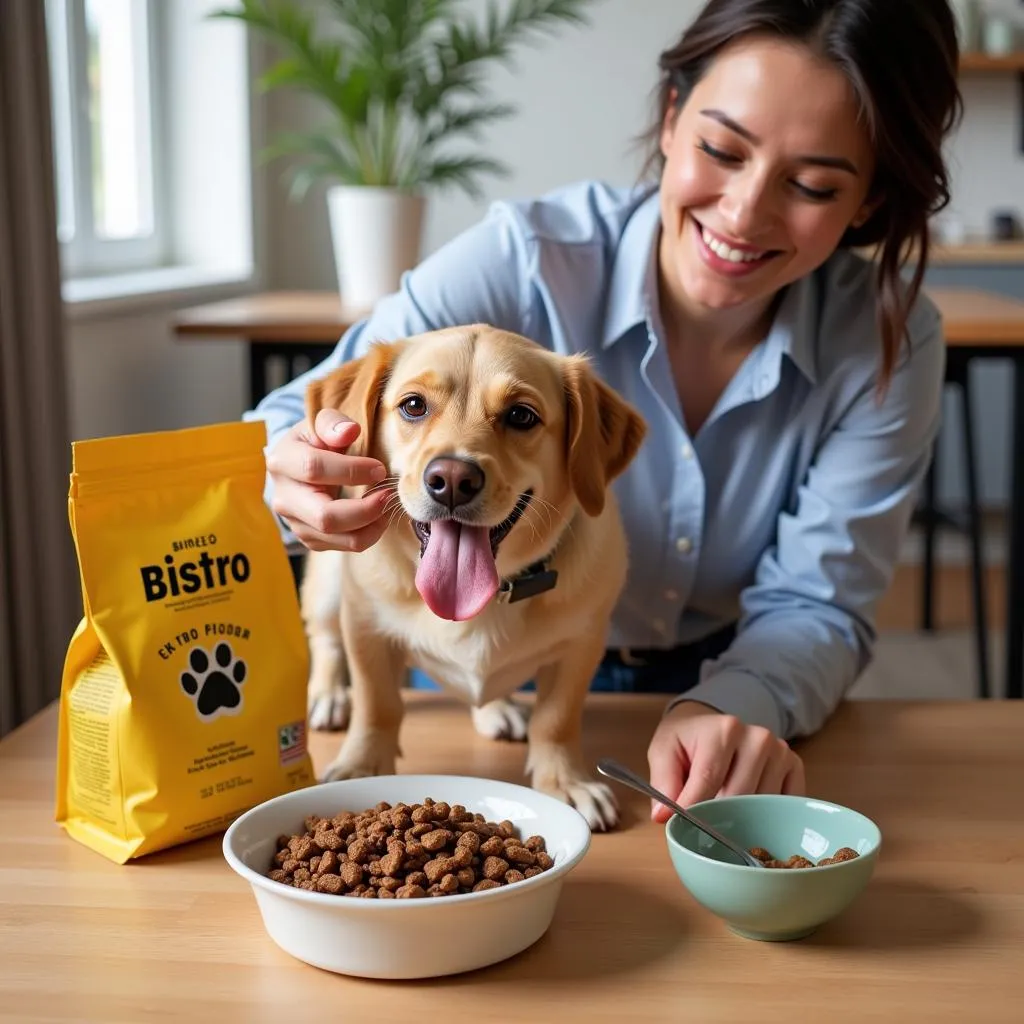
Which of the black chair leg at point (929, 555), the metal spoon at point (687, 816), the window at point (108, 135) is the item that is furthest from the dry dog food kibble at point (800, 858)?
the black chair leg at point (929, 555)

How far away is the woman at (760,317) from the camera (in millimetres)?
1222

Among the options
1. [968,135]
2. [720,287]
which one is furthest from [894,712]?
[968,135]

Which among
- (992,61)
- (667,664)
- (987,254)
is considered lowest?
(667,664)

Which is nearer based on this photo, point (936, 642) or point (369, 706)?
point (369, 706)

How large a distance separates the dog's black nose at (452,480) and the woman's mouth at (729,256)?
0.47 meters

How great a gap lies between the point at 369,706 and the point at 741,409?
23.1 inches

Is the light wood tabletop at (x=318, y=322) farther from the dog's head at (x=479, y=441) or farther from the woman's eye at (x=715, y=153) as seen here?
the dog's head at (x=479, y=441)

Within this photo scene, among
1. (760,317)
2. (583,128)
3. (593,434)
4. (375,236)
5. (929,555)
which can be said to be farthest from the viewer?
(583,128)

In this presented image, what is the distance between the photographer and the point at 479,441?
1005 millimetres

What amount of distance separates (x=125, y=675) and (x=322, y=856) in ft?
0.70

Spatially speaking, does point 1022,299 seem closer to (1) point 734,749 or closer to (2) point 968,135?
(2) point 968,135

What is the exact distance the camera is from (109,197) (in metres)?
3.30

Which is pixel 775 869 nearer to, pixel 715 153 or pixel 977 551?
pixel 715 153

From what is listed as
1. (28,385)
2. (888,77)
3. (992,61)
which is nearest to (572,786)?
(888,77)
